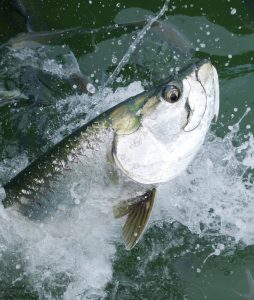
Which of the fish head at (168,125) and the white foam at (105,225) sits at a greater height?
the fish head at (168,125)

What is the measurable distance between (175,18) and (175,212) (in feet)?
4.75

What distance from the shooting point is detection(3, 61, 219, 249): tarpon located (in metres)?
2.64

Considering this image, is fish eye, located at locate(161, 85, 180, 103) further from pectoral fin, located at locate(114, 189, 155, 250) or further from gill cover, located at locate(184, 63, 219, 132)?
pectoral fin, located at locate(114, 189, 155, 250)

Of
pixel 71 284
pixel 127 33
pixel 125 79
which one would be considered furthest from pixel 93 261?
pixel 127 33

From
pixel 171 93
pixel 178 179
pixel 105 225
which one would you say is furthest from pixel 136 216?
pixel 178 179

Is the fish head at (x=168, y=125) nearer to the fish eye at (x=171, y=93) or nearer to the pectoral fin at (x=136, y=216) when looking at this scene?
the fish eye at (x=171, y=93)

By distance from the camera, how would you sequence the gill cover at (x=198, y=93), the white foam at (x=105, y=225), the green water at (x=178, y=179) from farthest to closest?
the green water at (x=178, y=179) < the white foam at (x=105, y=225) < the gill cover at (x=198, y=93)

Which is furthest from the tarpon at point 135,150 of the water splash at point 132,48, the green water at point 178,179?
the water splash at point 132,48

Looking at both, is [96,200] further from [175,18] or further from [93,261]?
[175,18]

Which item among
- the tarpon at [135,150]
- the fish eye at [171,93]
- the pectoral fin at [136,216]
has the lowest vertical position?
the pectoral fin at [136,216]

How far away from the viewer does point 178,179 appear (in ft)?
11.7

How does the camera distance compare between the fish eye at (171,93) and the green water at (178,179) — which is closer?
the fish eye at (171,93)

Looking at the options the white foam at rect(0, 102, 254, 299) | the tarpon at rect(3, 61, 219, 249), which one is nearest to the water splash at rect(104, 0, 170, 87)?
the white foam at rect(0, 102, 254, 299)

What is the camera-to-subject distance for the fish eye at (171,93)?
264cm
